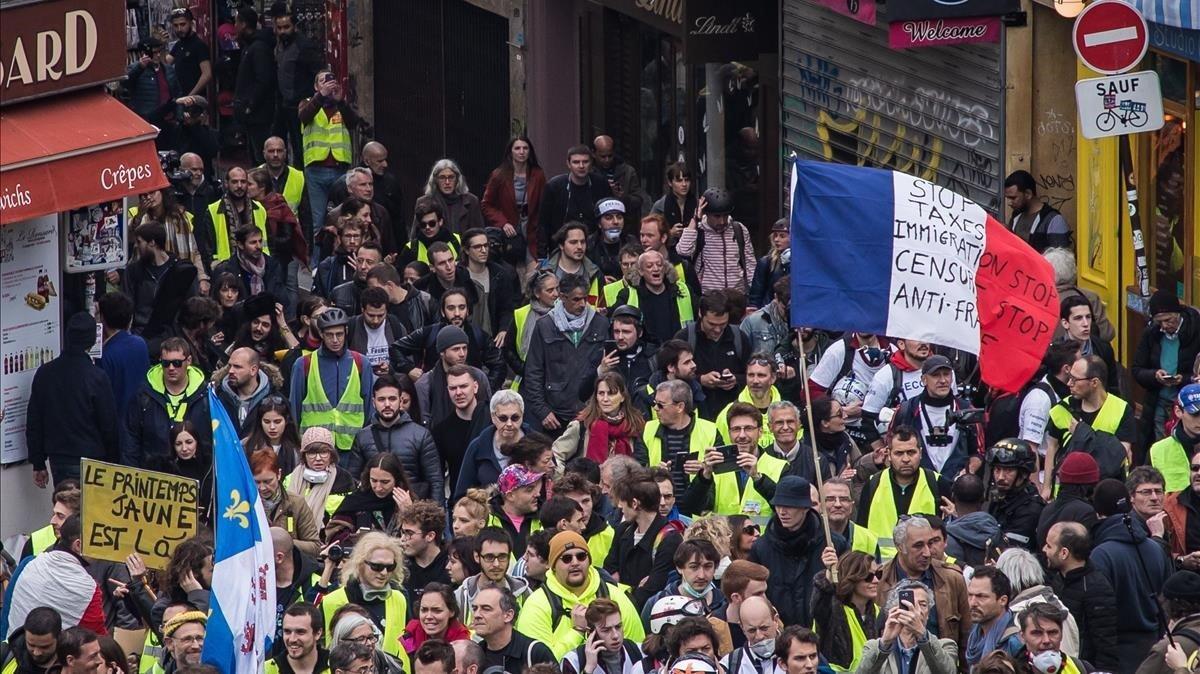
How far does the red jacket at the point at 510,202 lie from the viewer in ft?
71.4

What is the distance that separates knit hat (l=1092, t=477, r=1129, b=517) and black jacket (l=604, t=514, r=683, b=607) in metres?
2.16

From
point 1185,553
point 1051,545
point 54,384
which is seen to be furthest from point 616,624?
point 54,384

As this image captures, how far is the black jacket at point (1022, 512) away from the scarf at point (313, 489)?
12.5 ft

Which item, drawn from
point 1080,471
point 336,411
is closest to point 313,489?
point 336,411

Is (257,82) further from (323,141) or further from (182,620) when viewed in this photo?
(182,620)

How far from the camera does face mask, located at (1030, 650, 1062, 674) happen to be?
11391mm

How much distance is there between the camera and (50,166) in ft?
54.2

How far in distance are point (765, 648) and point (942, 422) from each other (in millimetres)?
3649

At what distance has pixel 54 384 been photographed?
1619cm

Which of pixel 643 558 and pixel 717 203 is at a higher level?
pixel 717 203

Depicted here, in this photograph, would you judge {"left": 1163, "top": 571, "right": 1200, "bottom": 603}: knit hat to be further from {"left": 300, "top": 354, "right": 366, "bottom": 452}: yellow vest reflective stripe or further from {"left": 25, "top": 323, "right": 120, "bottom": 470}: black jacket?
{"left": 25, "top": 323, "right": 120, "bottom": 470}: black jacket

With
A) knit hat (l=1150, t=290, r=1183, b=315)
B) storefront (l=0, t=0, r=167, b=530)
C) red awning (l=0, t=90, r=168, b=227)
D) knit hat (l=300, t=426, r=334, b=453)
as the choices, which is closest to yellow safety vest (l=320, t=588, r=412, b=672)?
knit hat (l=300, t=426, r=334, b=453)

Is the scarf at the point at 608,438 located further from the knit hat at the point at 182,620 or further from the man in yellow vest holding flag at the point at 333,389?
the knit hat at the point at 182,620

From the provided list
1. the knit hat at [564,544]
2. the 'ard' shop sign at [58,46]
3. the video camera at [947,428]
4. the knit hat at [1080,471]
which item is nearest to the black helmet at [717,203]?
the video camera at [947,428]
